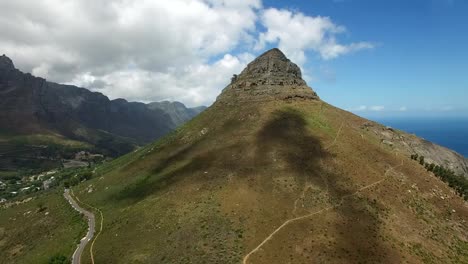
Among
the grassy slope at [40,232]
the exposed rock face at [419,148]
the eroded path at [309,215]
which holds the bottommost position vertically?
the grassy slope at [40,232]

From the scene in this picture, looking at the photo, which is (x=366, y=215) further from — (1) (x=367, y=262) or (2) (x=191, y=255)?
(2) (x=191, y=255)

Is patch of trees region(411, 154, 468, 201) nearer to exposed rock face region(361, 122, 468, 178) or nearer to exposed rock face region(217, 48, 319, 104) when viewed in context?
exposed rock face region(361, 122, 468, 178)

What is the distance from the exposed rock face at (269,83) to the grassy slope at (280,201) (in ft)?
65.8

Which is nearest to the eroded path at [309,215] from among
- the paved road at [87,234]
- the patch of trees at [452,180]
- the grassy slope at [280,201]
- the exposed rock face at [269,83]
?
the grassy slope at [280,201]

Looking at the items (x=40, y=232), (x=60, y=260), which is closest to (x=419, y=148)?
(x=60, y=260)

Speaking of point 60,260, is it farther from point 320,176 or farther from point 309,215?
point 320,176

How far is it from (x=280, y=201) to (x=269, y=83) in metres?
89.0

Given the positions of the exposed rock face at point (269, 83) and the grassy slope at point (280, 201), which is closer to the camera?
the grassy slope at point (280, 201)

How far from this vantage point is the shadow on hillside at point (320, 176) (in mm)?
78250

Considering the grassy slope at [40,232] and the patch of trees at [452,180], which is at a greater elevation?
the patch of trees at [452,180]

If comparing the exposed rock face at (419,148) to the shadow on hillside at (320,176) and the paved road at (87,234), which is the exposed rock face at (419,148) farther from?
the paved road at (87,234)

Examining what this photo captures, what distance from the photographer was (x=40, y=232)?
4651 inches

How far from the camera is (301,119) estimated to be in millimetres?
143750

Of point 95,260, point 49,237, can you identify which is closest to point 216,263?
point 95,260
